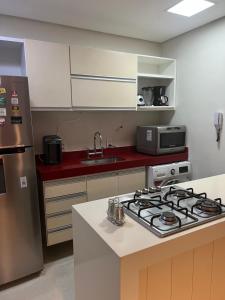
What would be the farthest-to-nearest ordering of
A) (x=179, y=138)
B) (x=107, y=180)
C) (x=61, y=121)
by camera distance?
(x=179, y=138)
(x=61, y=121)
(x=107, y=180)

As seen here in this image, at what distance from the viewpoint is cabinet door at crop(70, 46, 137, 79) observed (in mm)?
2301

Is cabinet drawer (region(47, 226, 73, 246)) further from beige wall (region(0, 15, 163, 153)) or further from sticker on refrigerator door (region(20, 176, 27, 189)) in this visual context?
beige wall (region(0, 15, 163, 153))

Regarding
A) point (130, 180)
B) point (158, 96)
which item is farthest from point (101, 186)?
point (158, 96)

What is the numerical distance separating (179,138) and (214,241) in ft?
6.13

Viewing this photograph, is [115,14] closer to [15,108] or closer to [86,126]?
[86,126]

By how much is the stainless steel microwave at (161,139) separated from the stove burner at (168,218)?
1.65m

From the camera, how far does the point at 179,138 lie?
285 centimetres

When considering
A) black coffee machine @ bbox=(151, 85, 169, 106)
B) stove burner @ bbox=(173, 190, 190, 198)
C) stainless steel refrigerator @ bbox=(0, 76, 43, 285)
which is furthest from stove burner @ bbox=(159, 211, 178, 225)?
black coffee machine @ bbox=(151, 85, 169, 106)

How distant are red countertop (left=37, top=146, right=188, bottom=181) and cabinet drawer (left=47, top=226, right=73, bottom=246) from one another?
0.55 metres

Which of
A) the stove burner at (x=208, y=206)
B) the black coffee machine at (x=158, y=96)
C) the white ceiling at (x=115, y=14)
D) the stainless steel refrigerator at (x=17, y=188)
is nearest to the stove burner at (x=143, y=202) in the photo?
the stove burner at (x=208, y=206)

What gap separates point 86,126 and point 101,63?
768mm

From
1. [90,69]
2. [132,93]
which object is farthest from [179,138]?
[90,69]

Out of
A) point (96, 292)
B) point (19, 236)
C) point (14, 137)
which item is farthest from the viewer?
point (19, 236)

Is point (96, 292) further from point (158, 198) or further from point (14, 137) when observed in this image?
point (14, 137)
